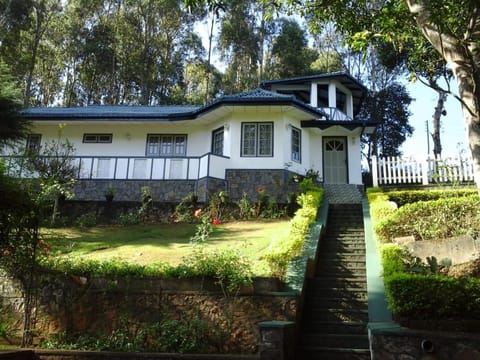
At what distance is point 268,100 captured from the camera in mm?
15094

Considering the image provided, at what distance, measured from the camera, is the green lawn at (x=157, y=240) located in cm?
866

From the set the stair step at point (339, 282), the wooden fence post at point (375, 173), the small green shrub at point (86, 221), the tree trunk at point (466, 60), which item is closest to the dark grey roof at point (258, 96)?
the wooden fence post at point (375, 173)

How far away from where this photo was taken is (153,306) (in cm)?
695

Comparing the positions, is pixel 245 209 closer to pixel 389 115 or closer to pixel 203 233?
pixel 203 233

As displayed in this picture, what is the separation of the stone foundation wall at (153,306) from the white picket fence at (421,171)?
9.17 m

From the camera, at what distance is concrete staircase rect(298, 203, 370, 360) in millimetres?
6125

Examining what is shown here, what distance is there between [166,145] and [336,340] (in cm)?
1271

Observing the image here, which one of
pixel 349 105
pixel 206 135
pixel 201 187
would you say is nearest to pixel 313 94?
pixel 349 105

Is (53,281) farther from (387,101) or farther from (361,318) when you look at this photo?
(387,101)

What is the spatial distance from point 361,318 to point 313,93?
1383 centimetres

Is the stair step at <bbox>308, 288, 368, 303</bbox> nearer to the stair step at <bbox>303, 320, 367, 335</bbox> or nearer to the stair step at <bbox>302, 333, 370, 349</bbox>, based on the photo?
the stair step at <bbox>303, 320, 367, 335</bbox>

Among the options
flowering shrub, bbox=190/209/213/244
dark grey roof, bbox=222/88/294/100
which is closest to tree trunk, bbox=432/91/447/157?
dark grey roof, bbox=222/88/294/100

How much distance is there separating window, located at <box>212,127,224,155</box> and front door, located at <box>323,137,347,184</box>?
4.40 metres

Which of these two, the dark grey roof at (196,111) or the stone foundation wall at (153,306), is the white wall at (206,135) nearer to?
the dark grey roof at (196,111)
